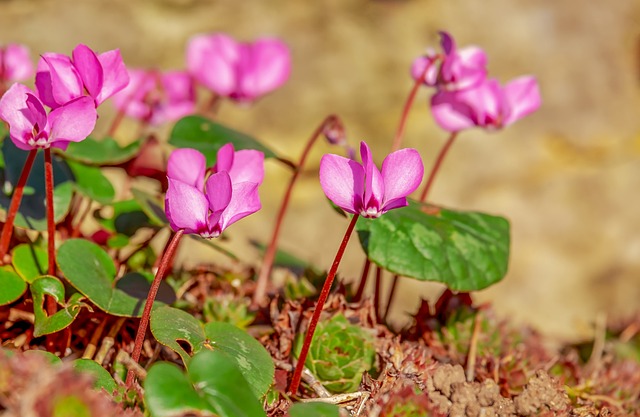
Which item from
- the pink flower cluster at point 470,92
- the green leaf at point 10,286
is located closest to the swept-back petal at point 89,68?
the green leaf at point 10,286

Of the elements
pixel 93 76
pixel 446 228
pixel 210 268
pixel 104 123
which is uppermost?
pixel 93 76

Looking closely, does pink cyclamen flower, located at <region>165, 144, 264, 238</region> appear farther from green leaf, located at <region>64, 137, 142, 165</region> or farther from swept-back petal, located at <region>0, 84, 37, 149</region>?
green leaf, located at <region>64, 137, 142, 165</region>

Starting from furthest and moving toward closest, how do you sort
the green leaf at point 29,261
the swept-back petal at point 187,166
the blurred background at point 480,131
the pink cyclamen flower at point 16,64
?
the blurred background at point 480,131
the pink cyclamen flower at point 16,64
the green leaf at point 29,261
the swept-back petal at point 187,166

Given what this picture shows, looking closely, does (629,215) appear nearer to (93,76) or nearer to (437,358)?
(437,358)

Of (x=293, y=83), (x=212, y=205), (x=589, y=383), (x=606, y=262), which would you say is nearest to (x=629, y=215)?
(x=606, y=262)

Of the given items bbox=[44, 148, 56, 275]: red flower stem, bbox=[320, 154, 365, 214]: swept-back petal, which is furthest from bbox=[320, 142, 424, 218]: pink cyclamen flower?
bbox=[44, 148, 56, 275]: red flower stem

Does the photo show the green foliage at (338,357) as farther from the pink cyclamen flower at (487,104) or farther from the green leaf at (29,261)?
the pink cyclamen flower at (487,104)
